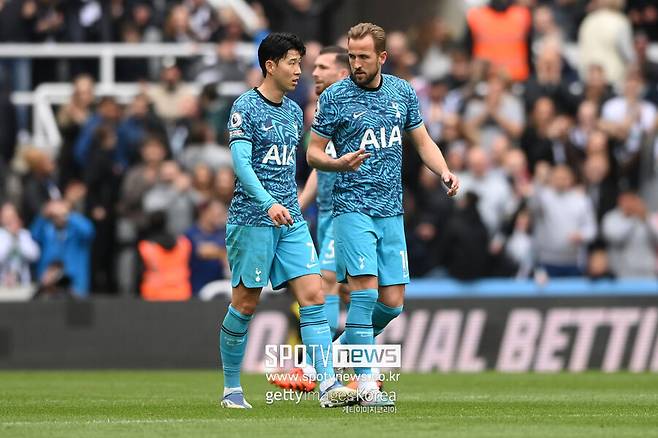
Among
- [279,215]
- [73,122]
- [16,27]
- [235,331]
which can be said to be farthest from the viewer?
[16,27]

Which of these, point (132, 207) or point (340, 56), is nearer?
point (340, 56)

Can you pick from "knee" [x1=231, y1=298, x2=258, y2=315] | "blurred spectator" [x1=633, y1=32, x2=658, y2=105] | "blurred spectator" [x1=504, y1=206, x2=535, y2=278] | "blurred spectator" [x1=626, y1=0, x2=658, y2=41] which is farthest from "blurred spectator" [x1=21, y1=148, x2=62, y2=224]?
"blurred spectator" [x1=626, y1=0, x2=658, y2=41]

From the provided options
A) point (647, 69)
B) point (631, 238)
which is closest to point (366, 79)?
point (631, 238)

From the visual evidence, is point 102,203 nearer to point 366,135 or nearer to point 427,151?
point 427,151

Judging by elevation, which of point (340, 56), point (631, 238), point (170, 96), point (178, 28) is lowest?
point (631, 238)

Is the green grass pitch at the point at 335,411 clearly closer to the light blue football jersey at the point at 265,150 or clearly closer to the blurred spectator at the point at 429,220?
the light blue football jersey at the point at 265,150

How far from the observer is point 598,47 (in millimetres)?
24703

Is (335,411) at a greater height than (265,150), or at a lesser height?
lesser

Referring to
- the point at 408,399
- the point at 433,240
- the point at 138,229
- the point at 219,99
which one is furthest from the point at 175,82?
the point at 408,399

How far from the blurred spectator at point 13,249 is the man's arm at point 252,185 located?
9420 mm

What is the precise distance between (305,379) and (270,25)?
13.6 meters

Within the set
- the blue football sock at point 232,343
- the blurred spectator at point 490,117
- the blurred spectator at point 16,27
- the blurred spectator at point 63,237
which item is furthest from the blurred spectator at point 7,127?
the blue football sock at point 232,343

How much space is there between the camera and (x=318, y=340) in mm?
11711

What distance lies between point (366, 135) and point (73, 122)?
11.2 m
